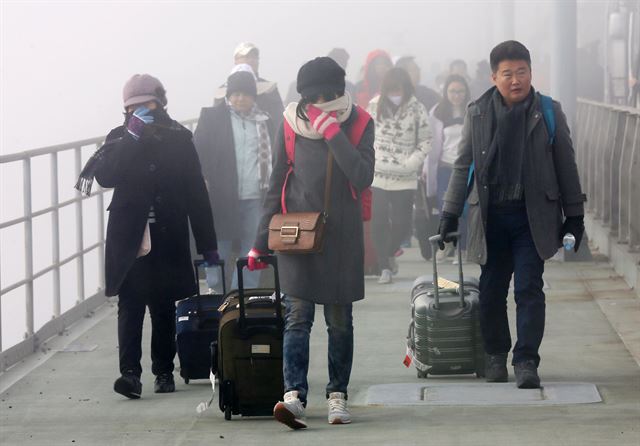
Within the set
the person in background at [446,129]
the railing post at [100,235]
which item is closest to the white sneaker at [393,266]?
the person in background at [446,129]

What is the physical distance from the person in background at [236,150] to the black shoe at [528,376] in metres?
3.79

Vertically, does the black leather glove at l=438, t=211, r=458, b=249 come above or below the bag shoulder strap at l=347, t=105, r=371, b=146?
below

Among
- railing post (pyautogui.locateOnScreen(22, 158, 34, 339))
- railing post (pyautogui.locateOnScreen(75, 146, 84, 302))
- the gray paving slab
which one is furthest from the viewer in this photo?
railing post (pyautogui.locateOnScreen(75, 146, 84, 302))

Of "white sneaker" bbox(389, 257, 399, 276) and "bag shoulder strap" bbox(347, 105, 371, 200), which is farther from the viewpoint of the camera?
"white sneaker" bbox(389, 257, 399, 276)

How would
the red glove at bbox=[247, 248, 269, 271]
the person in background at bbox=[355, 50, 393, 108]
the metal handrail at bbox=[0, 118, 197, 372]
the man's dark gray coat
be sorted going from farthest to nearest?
the person in background at bbox=[355, 50, 393, 108] → the metal handrail at bbox=[0, 118, 197, 372] → the man's dark gray coat → the red glove at bbox=[247, 248, 269, 271]

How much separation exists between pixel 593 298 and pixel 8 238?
114 m

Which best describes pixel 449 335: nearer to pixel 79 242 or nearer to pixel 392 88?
pixel 79 242

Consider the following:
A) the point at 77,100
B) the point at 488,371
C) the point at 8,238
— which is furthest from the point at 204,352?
the point at 8,238

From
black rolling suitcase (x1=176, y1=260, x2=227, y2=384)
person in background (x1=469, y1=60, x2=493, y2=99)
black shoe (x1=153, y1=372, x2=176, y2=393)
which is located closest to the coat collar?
black rolling suitcase (x1=176, y1=260, x2=227, y2=384)

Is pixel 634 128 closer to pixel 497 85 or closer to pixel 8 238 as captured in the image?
pixel 497 85

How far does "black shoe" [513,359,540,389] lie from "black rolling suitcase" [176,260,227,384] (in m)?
1.56

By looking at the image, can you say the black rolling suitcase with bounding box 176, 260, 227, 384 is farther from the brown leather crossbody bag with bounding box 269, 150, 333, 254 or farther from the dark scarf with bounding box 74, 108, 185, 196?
the brown leather crossbody bag with bounding box 269, 150, 333, 254

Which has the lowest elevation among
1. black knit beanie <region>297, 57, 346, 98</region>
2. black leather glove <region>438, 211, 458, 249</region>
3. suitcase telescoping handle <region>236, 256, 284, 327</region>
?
suitcase telescoping handle <region>236, 256, 284, 327</region>

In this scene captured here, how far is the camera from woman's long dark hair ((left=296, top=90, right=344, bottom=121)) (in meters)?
7.12
